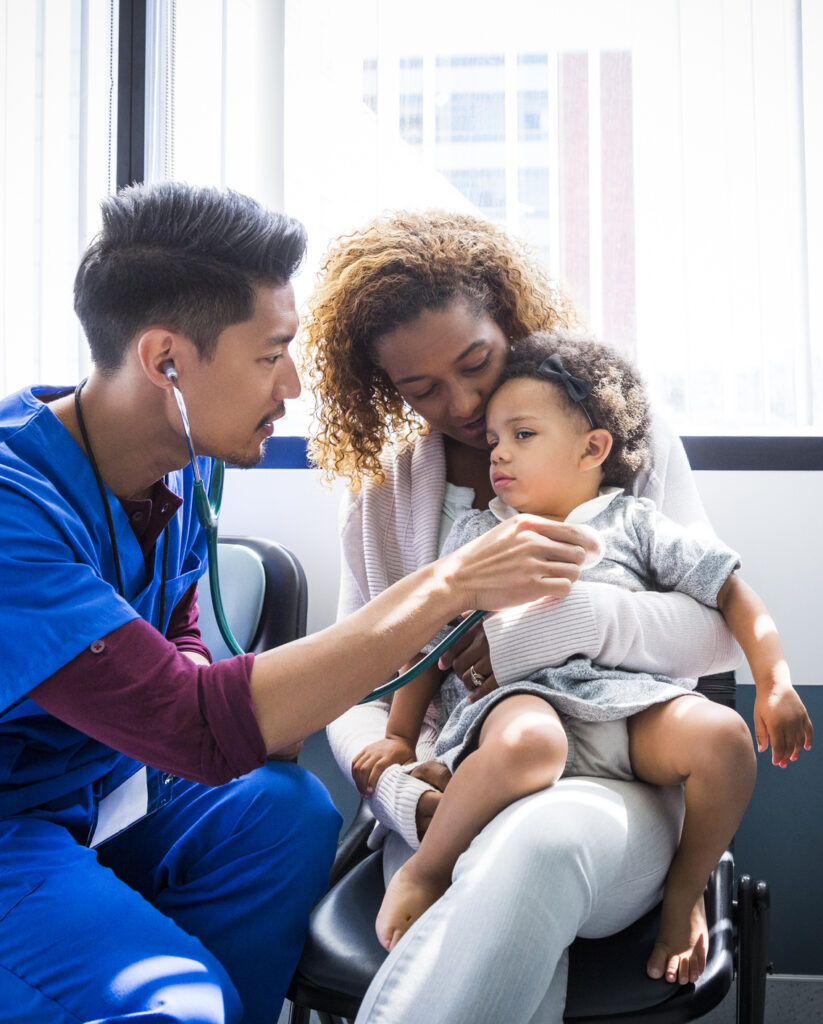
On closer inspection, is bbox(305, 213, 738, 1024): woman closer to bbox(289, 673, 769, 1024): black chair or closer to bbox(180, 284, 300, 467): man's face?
bbox(289, 673, 769, 1024): black chair

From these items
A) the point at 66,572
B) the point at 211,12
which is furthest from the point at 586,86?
the point at 66,572

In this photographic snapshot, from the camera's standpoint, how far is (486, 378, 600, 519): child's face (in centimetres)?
125

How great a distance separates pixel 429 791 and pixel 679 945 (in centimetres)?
33

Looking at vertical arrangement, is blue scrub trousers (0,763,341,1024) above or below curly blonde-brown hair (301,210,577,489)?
below

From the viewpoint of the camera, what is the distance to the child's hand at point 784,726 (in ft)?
3.39

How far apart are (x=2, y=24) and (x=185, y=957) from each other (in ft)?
6.09

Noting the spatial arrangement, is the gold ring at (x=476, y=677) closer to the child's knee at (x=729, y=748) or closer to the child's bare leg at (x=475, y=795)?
the child's bare leg at (x=475, y=795)

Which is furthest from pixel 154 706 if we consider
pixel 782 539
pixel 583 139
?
pixel 583 139

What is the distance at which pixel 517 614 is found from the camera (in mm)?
1136

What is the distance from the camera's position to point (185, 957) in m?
0.94

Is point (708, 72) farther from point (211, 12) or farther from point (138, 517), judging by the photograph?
point (138, 517)

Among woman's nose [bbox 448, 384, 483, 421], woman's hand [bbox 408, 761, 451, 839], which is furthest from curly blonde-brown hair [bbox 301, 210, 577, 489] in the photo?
woman's hand [bbox 408, 761, 451, 839]

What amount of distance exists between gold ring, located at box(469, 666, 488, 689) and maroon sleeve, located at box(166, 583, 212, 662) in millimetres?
393

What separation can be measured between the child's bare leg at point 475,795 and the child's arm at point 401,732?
207 millimetres
